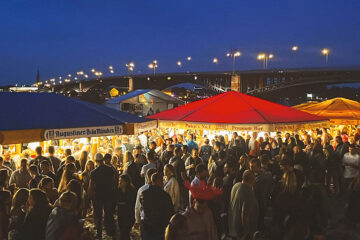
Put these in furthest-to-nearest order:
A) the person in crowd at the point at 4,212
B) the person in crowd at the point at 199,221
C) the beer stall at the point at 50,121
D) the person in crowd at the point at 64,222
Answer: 1. the beer stall at the point at 50,121
2. the person in crowd at the point at 4,212
3. the person in crowd at the point at 199,221
4. the person in crowd at the point at 64,222

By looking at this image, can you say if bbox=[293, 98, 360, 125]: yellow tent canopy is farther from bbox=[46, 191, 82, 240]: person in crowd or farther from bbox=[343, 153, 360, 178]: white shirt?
bbox=[46, 191, 82, 240]: person in crowd

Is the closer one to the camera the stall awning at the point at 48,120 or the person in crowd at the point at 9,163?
the stall awning at the point at 48,120

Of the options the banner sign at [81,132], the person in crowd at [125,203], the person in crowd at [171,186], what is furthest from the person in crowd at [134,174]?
the person in crowd at [171,186]

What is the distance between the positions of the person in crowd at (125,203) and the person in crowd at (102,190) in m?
0.66

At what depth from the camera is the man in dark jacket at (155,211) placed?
470 cm

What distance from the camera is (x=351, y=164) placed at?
30.1 feet

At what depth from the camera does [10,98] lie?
25.8 ft

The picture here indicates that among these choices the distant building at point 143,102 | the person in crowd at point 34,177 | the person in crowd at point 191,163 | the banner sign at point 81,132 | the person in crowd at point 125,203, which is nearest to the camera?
the person in crowd at point 125,203

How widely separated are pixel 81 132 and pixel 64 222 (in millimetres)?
3635

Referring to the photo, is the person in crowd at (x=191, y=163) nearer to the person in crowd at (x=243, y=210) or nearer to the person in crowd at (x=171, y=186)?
the person in crowd at (x=171, y=186)

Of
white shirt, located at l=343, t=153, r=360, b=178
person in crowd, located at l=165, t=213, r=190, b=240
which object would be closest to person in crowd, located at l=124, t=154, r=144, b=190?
person in crowd, located at l=165, t=213, r=190, b=240

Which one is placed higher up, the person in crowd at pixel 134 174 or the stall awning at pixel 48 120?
the stall awning at pixel 48 120

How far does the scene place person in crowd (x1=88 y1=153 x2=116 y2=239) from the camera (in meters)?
6.50

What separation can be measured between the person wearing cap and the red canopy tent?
2147mm
